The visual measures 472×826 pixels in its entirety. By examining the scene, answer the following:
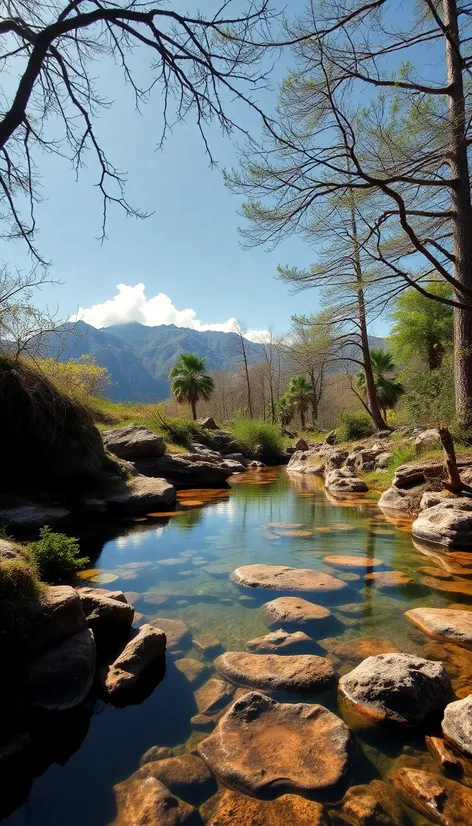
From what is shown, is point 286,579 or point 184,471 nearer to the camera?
point 286,579

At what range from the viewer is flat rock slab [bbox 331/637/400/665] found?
331 centimetres

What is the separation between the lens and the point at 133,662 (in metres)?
3.14

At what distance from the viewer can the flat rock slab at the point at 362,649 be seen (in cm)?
331

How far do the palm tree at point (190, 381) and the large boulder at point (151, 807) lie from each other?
30030 millimetres

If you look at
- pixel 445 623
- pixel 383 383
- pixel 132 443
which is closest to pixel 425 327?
pixel 383 383

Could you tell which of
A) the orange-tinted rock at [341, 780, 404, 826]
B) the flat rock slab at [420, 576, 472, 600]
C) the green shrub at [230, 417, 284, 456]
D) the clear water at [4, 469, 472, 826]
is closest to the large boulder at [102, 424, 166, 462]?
the clear water at [4, 469, 472, 826]

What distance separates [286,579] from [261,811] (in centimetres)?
299

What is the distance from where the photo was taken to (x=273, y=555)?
622 cm

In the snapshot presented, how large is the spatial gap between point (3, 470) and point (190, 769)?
291 inches

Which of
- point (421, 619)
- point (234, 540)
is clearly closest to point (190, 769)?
point (421, 619)

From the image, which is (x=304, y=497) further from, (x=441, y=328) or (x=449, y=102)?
(x=441, y=328)

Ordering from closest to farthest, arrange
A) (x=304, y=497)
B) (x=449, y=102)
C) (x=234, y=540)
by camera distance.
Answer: (x=234, y=540)
(x=449, y=102)
(x=304, y=497)

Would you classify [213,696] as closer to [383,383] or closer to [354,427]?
[354,427]

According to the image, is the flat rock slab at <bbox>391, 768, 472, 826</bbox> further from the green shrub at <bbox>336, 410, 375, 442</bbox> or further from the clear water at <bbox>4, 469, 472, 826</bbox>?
the green shrub at <bbox>336, 410, 375, 442</bbox>
